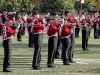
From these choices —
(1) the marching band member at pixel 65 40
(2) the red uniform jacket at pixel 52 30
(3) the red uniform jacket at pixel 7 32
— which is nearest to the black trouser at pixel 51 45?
(2) the red uniform jacket at pixel 52 30

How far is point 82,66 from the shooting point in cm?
1452

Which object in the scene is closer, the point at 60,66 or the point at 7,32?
the point at 7,32

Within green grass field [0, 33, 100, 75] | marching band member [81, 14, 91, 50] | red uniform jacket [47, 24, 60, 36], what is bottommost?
green grass field [0, 33, 100, 75]

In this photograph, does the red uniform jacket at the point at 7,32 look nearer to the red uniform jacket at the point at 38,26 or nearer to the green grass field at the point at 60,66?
the red uniform jacket at the point at 38,26

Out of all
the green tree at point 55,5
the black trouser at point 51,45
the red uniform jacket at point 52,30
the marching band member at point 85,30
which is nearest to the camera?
the red uniform jacket at point 52,30

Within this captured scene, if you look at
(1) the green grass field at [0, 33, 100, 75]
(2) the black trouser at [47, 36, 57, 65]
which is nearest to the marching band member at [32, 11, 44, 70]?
(1) the green grass field at [0, 33, 100, 75]

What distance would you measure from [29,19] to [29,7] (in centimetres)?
2881

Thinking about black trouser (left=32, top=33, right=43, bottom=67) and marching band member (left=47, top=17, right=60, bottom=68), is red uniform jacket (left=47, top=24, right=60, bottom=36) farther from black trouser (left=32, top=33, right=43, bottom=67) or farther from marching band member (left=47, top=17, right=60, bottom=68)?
black trouser (left=32, top=33, right=43, bottom=67)

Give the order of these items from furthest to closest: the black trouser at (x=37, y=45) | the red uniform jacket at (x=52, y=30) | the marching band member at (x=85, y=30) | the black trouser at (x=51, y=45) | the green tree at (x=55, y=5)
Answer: the green tree at (x=55, y=5) < the marching band member at (x=85, y=30) < the black trouser at (x=51, y=45) < the red uniform jacket at (x=52, y=30) < the black trouser at (x=37, y=45)

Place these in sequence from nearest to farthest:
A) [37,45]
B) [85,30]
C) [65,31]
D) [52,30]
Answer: [37,45] < [52,30] < [65,31] < [85,30]

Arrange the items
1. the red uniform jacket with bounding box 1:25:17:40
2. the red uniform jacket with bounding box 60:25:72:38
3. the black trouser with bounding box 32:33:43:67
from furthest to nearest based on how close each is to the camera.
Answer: the red uniform jacket with bounding box 60:25:72:38, the black trouser with bounding box 32:33:43:67, the red uniform jacket with bounding box 1:25:17:40

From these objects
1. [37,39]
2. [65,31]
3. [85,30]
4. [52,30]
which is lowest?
[85,30]

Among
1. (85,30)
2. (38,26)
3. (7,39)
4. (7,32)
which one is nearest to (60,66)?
(38,26)

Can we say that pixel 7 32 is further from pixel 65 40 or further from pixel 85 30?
pixel 85 30
